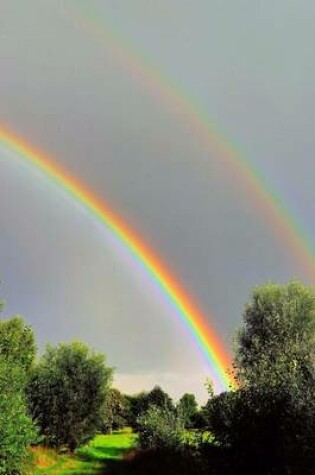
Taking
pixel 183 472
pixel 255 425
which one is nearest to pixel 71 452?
pixel 183 472

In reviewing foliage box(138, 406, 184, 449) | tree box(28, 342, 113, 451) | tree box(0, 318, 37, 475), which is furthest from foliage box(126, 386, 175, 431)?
tree box(0, 318, 37, 475)

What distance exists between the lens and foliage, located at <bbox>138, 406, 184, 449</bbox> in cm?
4464

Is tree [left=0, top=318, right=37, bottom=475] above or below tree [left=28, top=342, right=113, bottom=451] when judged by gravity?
below

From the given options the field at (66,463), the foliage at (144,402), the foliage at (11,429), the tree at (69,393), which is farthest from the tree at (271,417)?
the foliage at (144,402)

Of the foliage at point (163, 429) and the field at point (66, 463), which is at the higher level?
the foliage at point (163, 429)

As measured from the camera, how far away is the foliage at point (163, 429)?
4464cm

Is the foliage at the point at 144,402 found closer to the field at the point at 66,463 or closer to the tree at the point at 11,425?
the field at the point at 66,463

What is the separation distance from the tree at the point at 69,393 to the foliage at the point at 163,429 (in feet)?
36.1

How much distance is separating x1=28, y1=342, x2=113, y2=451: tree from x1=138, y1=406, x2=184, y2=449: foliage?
11002mm

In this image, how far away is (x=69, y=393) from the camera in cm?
6162

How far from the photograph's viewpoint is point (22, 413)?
1009 inches

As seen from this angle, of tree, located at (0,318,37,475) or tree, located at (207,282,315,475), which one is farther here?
tree, located at (0,318,37,475)

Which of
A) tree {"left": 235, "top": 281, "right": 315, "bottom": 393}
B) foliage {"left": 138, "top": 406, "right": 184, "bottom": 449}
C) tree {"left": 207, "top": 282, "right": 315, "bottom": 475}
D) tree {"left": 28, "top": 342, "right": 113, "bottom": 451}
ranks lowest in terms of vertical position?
tree {"left": 207, "top": 282, "right": 315, "bottom": 475}

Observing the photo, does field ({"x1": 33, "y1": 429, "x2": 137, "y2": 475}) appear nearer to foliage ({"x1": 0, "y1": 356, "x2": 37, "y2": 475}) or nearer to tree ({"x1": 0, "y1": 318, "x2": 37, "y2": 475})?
tree ({"x1": 0, "y1": 318, "x2": 37, "y2": 475})
